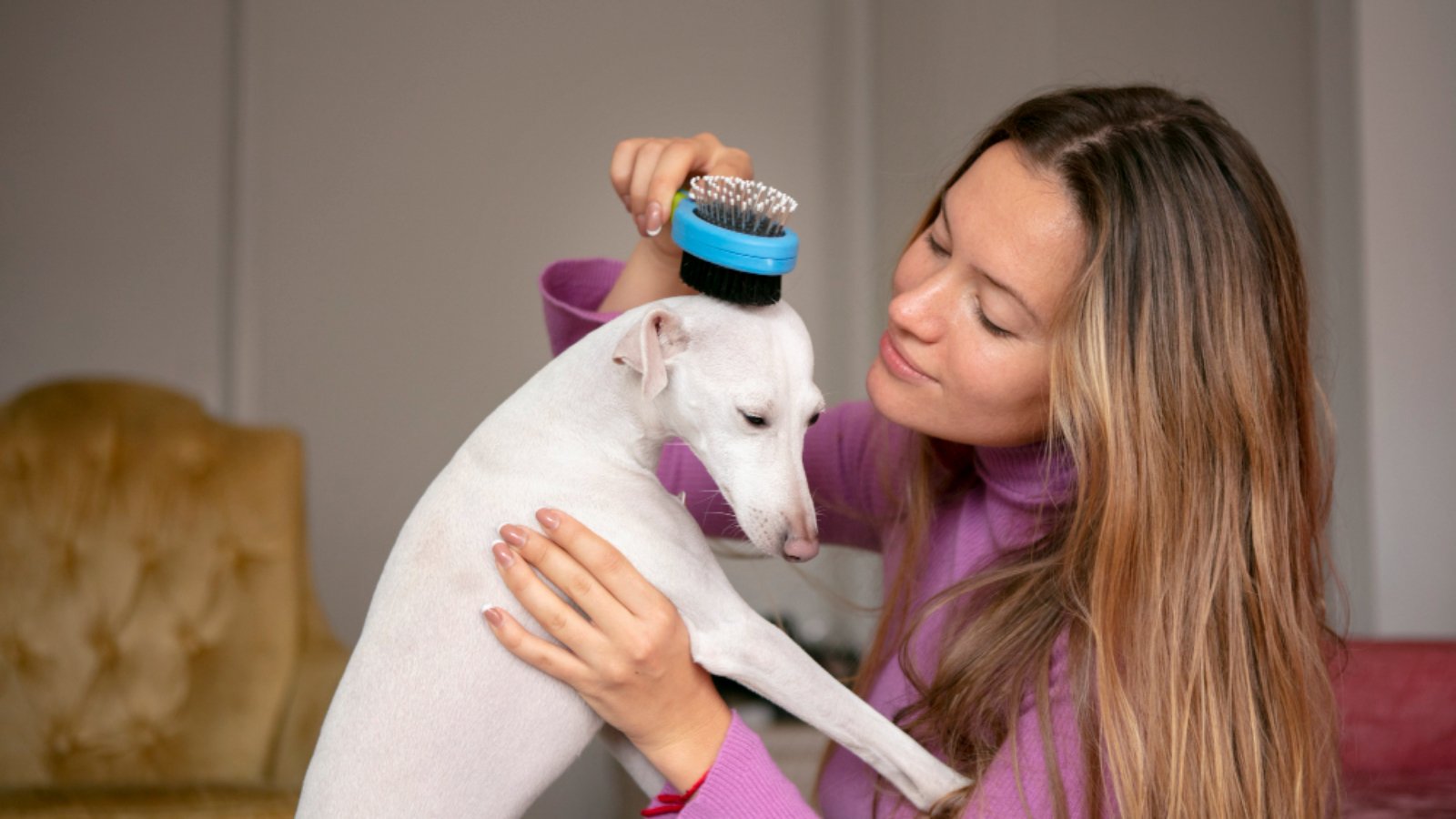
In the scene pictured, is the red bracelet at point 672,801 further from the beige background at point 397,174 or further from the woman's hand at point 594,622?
the beige background at point 397,174

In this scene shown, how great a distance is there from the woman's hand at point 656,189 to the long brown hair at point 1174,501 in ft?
1.14

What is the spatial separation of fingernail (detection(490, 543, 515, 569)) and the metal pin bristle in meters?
0.37

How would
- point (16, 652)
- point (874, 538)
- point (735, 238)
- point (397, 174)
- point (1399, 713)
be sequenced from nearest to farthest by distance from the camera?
Answer: point (735, 238), point (874, 538), point (1399, 713), point (16, 652), point (397, 174)

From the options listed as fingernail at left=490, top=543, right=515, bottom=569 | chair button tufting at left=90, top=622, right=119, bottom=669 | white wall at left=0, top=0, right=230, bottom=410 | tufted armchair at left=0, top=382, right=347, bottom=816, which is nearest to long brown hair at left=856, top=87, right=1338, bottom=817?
fingernail at left=490, top=543, right=515, bottom=569

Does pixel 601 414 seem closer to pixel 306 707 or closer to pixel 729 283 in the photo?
pixel 729 283

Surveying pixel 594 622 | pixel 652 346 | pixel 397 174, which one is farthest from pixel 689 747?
pixel 397 174

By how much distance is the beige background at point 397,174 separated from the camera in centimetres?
364

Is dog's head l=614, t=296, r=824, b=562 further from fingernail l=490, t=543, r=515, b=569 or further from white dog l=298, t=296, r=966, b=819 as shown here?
fingernail l=490, t=543, r=515, b=569

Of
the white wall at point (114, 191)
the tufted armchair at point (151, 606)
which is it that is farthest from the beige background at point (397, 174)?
the tufted armchair at point (151, 606)

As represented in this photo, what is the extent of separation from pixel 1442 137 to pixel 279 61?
323 cm

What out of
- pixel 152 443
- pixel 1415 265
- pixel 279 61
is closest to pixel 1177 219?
pixel 1415 265

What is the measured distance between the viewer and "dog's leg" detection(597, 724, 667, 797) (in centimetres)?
130

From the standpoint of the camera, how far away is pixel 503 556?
1.17 meters

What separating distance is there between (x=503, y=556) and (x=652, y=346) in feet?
0.82
